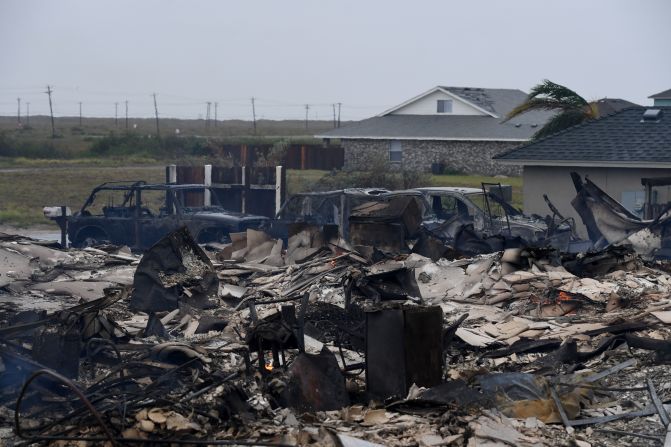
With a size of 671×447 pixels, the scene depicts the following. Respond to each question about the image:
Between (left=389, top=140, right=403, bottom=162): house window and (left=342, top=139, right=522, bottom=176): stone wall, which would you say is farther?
(left=389, top=140, right=403, bottom=162): house window

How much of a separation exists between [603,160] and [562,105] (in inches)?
267

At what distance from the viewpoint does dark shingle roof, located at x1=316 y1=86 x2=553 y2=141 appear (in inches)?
1817

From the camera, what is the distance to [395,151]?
4803 cm

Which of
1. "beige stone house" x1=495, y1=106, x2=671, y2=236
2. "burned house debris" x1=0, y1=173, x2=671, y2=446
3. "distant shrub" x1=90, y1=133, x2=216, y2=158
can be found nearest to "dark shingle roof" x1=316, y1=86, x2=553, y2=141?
"distant shrub" x1=90, y1=133, x2=216, y2=158

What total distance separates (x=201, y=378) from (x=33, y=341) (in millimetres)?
1959

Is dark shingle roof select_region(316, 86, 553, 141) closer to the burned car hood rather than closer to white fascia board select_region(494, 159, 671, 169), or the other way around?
white fascia board select_region(494, 159, 671, 169)

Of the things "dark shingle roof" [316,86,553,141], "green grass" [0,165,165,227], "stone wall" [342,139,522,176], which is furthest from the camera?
"dark shingle roof" [316,86,553,141]

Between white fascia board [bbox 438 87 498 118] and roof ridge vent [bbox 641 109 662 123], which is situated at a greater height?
white fascia board [bbox 438 87 498 118]

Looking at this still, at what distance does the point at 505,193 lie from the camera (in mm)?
23812

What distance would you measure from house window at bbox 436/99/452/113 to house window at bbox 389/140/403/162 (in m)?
5.64

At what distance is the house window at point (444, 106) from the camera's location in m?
52.1

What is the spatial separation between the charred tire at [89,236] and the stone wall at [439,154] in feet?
78.5

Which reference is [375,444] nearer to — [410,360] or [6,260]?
[410,360]

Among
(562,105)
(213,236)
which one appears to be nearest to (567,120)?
(562,105)
